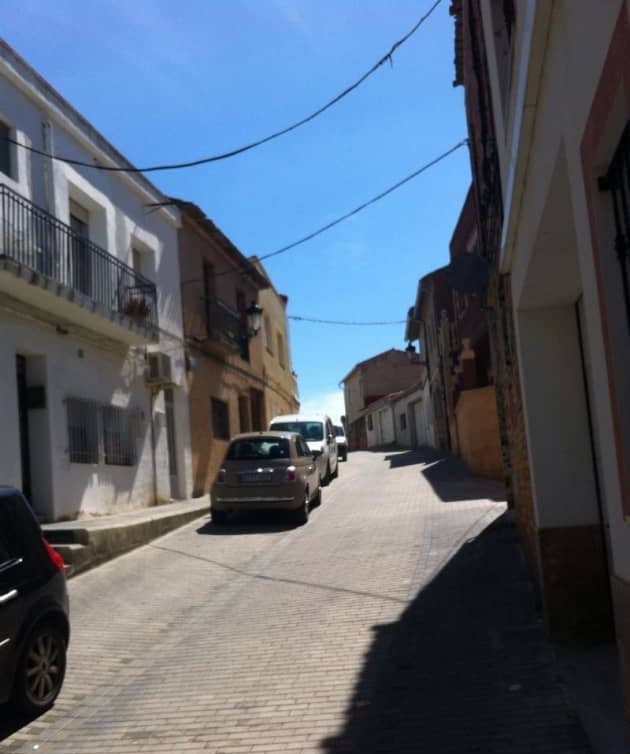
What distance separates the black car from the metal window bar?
13.7ft

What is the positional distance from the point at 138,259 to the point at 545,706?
45.1ft

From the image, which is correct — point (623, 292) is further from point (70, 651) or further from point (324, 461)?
point (324, 461)

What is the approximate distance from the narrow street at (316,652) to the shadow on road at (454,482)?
2.73m

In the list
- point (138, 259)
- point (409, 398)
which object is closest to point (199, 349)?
point (138, 259)

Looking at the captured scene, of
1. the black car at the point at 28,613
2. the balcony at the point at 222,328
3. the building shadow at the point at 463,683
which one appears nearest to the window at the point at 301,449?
the balcony at the point at 222,328

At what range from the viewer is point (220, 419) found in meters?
21.0

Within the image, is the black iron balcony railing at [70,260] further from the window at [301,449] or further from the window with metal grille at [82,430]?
the window at [301,449]

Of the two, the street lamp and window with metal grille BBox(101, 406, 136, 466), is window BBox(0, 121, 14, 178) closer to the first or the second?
window with metal grille BBox(101, 406, 136, 466)

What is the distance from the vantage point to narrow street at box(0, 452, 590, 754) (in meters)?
4.91

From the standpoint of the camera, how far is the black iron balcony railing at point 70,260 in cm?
1146

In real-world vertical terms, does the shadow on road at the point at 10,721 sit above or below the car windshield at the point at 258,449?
below

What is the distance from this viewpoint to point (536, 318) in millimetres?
6578

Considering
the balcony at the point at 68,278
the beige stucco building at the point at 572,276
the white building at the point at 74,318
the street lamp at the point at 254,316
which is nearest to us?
the beige stucco building at the point at 572,276

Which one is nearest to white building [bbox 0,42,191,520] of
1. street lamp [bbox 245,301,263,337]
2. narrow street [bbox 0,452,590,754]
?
narrow street [bbox 0,452,590,754]
